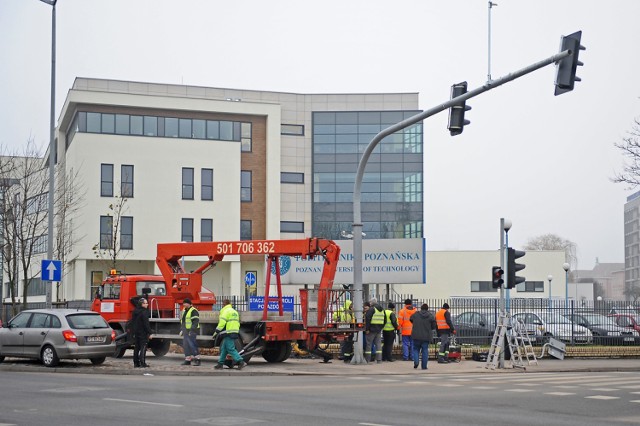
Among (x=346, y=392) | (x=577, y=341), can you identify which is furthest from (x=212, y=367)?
(x=577, y=341)

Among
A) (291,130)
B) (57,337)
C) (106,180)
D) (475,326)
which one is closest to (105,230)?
(106,180)

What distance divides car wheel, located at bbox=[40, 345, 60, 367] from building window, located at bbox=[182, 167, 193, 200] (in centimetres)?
3761

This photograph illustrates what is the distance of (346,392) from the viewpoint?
1741cm

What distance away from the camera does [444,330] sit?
26812 mm

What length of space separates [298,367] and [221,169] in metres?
38.1

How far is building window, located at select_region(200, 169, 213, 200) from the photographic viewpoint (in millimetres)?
61312

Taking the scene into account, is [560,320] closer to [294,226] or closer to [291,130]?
[294,226]

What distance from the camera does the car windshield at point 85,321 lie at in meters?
23.5

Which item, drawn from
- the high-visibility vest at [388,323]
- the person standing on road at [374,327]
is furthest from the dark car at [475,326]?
the person standing on road at [374,327]

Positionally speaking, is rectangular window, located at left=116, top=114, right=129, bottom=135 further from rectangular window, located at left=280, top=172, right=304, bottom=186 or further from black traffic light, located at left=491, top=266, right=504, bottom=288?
black traffic light, located at left=491, top=266, right=504, bottom=288

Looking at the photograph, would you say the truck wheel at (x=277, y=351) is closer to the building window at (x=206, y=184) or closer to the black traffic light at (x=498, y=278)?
the black traffic light at (x=498, y=278)

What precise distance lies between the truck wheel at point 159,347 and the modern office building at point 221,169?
79.9 ft

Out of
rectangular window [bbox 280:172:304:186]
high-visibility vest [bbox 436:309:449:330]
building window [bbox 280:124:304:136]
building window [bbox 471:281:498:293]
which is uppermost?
building window [bbox 280:124:304:136]

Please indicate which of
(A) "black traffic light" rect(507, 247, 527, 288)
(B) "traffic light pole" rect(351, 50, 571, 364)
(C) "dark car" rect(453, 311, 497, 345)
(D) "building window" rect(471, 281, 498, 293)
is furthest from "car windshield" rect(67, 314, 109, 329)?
(D) "building window" rect(471, 281, 498, 293)
